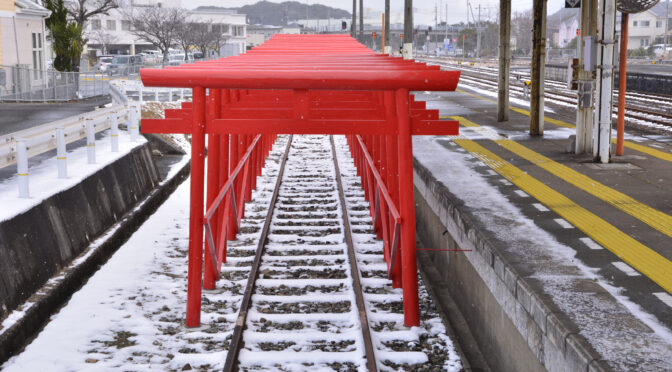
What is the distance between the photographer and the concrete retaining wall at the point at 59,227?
819 cm

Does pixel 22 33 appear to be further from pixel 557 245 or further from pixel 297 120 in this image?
pixel 557 245

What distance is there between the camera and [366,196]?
1462cm

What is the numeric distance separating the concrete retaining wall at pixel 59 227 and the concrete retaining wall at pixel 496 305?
485cm

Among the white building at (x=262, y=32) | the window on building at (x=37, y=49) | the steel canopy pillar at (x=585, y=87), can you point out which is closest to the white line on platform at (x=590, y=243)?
the steel canopy pillar at (x=585, y=87)

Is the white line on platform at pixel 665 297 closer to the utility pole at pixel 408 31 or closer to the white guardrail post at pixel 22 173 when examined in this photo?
the white guardrail post at pixel 22 173

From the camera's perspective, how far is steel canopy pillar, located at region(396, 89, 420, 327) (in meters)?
7.71

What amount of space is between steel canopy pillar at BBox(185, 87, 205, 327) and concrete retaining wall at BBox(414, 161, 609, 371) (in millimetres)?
2859

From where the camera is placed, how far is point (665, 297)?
5.86 meters

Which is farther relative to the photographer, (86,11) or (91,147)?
(86,11)

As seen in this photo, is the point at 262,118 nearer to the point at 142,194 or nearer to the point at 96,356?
the point at 96,356

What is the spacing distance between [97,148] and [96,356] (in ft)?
29.4

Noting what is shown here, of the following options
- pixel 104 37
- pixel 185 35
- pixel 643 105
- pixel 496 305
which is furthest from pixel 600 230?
pixel 104 37

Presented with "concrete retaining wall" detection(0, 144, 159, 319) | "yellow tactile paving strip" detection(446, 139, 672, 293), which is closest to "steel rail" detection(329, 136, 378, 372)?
"yellow tactile paving strip" detection(446, 139, 672, 293)

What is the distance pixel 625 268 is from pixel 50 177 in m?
8.57
